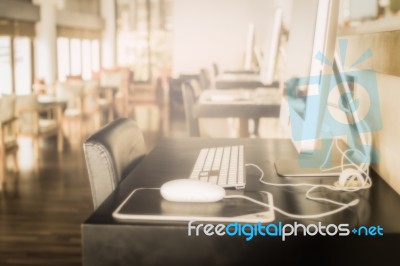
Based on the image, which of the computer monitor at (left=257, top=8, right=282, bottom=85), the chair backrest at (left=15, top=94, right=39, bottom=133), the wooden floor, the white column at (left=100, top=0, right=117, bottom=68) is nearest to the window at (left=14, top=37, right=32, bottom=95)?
the wooden floor

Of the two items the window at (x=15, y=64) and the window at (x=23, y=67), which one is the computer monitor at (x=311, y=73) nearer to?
the window at (x=15, y=64)

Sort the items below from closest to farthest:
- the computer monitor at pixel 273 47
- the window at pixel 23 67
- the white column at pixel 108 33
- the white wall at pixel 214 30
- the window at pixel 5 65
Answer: the computer monitor at pixel 273 47 < the window at pixel 5 65 < the window at pixel 23 67 < the white wall at pixel 214 30 < the white column at pixel 108 33

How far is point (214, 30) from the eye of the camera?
35.8ft

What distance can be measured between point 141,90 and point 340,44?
1285cm

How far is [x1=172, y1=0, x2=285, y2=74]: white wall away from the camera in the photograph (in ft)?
35.7

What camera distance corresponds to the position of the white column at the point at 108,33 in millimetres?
14305

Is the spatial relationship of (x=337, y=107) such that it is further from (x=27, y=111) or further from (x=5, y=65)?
(x=5, y=65)

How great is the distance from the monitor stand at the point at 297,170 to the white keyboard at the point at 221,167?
0.12 meters

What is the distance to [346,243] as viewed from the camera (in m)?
1.11

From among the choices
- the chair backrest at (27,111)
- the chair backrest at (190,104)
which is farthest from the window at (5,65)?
the chair backrest at (190,104)

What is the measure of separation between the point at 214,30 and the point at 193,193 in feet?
32.7

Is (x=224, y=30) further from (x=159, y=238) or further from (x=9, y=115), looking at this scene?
(x=159, y=238)

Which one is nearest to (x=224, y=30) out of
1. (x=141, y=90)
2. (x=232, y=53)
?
(x=232, y=53)

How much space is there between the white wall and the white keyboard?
9.19m
